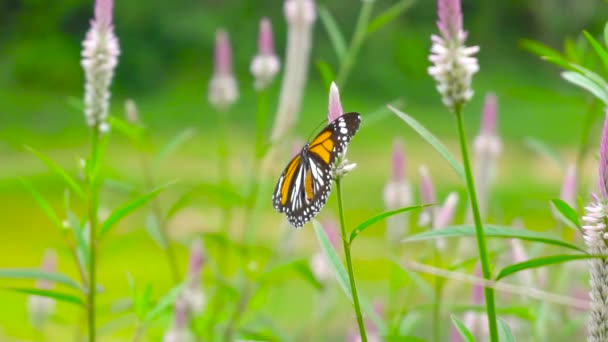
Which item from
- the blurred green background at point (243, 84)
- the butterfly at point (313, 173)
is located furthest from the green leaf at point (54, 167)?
the blurred green background at point (243, 84)

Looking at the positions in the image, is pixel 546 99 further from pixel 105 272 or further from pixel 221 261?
pixel 105 272

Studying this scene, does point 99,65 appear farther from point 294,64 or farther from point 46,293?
point 294,64

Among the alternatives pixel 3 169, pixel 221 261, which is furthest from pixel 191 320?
pixel 3 169

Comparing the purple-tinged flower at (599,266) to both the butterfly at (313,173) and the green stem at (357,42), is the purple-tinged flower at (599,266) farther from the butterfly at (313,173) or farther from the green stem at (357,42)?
the green stem at (357,42)

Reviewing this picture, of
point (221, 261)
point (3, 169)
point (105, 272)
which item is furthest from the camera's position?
point (3, 169)

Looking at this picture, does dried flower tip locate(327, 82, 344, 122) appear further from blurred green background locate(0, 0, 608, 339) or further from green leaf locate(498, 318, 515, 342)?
blurred green background locate(0, 0, 608, 339)
